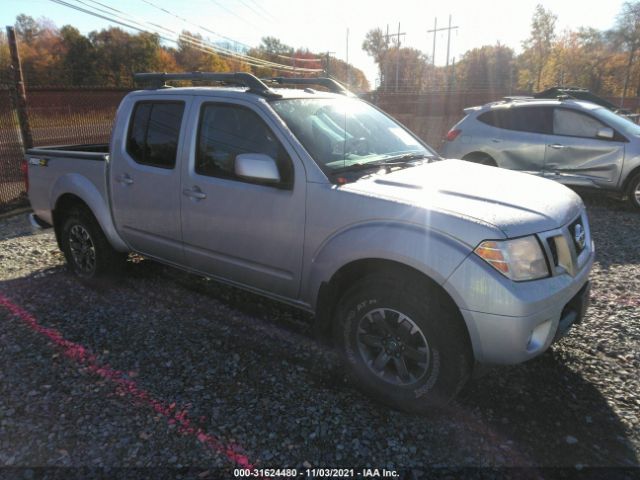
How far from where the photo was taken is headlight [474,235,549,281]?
8.09 feet

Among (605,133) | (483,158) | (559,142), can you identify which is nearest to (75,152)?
(483,158)

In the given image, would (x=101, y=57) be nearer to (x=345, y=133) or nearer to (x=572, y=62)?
(x=572, y=62)

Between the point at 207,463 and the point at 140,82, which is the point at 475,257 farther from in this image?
the point at 140,82

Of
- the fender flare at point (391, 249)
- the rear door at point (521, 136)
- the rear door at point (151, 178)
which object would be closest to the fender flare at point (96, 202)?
the rear door at point (151, 178)

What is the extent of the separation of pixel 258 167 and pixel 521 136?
21.3 feet

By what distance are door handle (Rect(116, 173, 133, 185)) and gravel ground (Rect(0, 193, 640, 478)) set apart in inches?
43.9

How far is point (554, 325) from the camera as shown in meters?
2.64

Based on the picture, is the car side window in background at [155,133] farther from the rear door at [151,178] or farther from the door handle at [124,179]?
the door handle at [124,179]

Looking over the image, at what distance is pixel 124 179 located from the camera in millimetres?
4273

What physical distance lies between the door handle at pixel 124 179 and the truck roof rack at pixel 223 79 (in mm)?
864

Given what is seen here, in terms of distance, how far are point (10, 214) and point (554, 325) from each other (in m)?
8.49

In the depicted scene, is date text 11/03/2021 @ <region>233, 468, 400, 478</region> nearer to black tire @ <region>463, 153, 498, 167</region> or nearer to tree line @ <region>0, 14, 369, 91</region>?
black tire @ <region>463, 153, 498, 167</region>

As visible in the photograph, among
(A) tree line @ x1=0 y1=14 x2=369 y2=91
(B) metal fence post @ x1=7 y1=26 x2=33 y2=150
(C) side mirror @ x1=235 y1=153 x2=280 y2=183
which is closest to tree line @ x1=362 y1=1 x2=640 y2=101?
(A) tree line @ x1=0 y1=14 x2=369 y2=91

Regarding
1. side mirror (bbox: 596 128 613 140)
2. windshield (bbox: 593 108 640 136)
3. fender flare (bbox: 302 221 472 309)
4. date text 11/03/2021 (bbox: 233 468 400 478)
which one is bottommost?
date text 11/03/2021 (bbox: 233 468 400 478)
